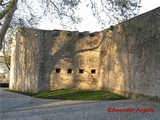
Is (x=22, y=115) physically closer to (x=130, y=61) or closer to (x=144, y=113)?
(x=144, y=113)

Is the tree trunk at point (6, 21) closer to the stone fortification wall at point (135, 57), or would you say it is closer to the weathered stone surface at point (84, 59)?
the weathered stone surface at point (84, 59)

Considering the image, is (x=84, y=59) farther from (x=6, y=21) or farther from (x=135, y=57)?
(x=6, y=21)

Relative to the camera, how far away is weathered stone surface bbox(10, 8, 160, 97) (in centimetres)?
1445

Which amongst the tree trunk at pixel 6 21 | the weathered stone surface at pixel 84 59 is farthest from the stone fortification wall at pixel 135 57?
the tree trunk at pixel 6 21

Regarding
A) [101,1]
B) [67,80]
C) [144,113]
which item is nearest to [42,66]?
[67,80]

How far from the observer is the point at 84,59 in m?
19.8

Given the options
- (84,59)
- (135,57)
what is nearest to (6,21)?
(135,57)

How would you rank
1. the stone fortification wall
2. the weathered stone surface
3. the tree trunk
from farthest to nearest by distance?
the weathered stone surface
the stone fortification wall
the tree trunk

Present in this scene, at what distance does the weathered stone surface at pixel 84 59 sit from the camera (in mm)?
14445

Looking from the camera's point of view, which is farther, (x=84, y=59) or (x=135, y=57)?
(x=84, y=59)

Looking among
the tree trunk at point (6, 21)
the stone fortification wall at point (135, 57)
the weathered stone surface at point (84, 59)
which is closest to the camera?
the tree trunk at point (6, 21)

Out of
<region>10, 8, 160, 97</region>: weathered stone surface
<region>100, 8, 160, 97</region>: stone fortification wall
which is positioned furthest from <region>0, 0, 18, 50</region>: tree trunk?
<region>100, 8, 160, 97</region>: stone fortification wall

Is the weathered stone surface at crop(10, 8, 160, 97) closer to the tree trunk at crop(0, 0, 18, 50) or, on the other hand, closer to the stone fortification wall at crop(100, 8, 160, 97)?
the stone fortification wall at crop(100, 8, 160, 97)

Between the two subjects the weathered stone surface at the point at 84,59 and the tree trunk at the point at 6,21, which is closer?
the tree trunk at the point at 6,21
